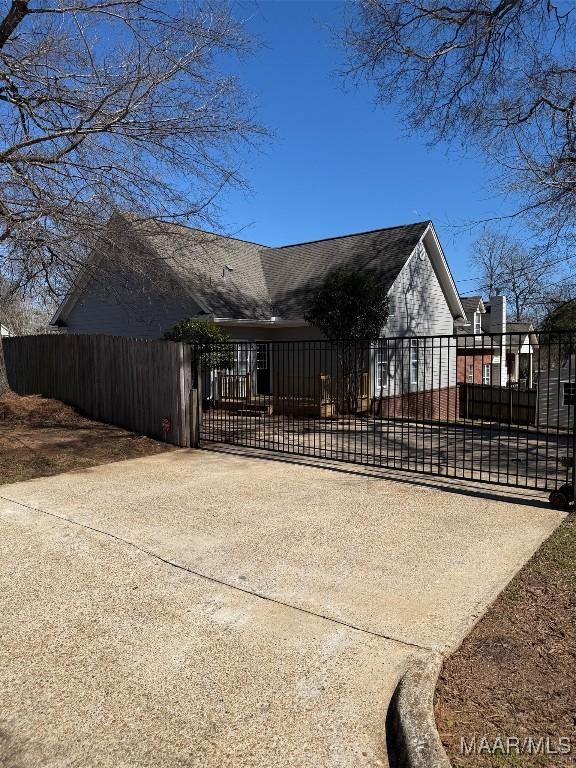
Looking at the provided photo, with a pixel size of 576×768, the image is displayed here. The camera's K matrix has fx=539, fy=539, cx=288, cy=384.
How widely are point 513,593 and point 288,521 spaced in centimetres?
255

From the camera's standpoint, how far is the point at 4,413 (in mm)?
12078

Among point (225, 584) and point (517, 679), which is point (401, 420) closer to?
point (225, 584)

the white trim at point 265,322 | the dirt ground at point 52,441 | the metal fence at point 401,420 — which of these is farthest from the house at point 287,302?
the dirt ground at point 52,441

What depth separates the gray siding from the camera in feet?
52.5

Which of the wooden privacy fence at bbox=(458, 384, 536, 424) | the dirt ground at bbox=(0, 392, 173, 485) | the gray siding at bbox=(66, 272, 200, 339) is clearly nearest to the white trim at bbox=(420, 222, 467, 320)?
the wooden privacy fence at bbox=(458, 384, 536, 424)

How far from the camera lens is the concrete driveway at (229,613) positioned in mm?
2594

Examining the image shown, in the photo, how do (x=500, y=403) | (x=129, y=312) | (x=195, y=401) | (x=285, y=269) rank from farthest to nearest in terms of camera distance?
(x=285, y=269) < (x=129, y=312) < (x=195, y=401) < (x=500, y=403)

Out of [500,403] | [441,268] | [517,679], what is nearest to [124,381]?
[500,403]

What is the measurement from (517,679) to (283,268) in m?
19.5

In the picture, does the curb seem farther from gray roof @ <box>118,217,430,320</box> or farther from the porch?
gray roof @ <box>118,217,430,320</box>

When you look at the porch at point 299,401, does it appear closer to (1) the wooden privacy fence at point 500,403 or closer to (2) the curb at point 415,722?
(1) the wooden privacy fence at point 500,403

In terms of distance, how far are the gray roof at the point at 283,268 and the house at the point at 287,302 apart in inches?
1.8

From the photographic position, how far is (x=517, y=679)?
Answer: 292cm

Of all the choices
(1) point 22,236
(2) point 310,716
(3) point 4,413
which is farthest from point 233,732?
(3) point 4,413
